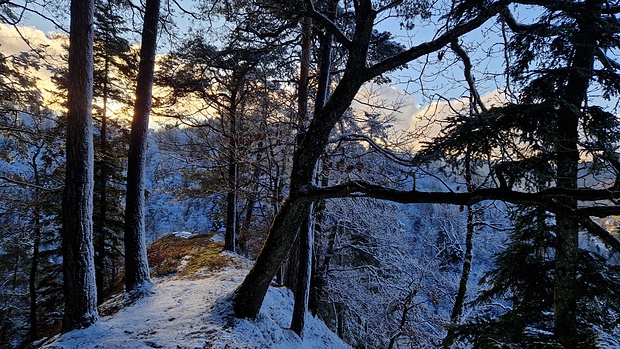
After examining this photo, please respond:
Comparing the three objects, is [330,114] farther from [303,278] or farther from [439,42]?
[303,278]

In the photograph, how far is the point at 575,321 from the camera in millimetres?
3422

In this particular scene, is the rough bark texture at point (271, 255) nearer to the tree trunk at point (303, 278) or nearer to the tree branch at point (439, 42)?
the tree trunk at point (303, 278)

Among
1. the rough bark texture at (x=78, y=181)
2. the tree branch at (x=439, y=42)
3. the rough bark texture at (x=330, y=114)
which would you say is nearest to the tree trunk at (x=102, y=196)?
the rough bark texture at (x=78, y=181)

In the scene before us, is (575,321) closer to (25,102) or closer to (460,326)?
(460,326)

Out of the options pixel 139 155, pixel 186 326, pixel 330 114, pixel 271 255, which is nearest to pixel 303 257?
pixel 271 255

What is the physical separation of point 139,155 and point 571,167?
6.59 metres

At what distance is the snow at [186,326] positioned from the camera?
3.62 metres

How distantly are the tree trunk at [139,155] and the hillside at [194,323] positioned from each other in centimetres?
55

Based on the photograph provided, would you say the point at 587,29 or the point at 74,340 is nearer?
the point at 587,29

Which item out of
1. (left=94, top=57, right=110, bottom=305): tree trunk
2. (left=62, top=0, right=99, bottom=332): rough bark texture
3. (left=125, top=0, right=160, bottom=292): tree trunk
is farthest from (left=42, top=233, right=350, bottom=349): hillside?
(left=94, top=57, right=110, bottom=305): tree trunk

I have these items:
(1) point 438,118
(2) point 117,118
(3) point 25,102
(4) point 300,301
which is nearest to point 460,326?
(4) point 300,301

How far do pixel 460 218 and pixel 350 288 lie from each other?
4416 millimetres

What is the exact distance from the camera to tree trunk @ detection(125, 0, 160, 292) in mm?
5355

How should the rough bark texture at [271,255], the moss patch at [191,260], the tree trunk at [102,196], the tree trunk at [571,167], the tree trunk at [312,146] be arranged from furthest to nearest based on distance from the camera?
1. the tree trunk at [102,196]
2. the moss patch at [191,260]
3. the rough bark texture at [271,255]
4. the tree trunk at [312,146]
5. the tree trunk at [571,167]
